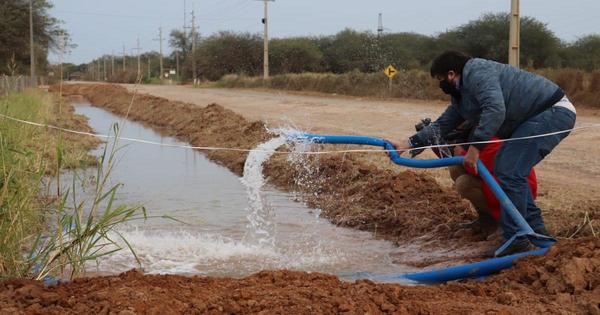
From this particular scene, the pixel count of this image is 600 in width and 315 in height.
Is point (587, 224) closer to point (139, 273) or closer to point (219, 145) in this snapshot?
point (139, 273)

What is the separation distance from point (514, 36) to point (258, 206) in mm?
12027

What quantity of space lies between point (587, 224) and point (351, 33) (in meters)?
71.9

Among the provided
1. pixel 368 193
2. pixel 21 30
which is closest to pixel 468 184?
pixel 368 193

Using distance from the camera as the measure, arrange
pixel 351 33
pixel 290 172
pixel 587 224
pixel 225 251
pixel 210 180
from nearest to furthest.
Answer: pixel 587 224 < pixel 225 251 < pixel 290 172 < pixel 210 180 < pixel 351 33

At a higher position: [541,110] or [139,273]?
[541,110]

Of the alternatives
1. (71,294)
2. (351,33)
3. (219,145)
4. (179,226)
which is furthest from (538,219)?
(351,33)

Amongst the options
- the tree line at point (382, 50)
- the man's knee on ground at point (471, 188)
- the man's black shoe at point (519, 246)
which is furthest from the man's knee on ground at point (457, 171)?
the tree line at point (382, 50)

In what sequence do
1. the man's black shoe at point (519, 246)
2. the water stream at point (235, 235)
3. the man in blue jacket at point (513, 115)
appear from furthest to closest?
the water stream at point (235, 235) < the man in blue jacket at point (513, 115) < the man's black shoe at point (519, 246)

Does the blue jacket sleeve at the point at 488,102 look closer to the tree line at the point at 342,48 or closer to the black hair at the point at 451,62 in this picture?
the black hair at the point at 451,62

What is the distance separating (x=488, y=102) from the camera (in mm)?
5609

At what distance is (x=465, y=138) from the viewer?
6.72 m

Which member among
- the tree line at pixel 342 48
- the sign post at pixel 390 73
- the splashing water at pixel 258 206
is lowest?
the splashing water at pixel 258 206

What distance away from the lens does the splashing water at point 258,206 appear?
788cm

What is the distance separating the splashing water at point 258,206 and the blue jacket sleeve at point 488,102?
2058 mm
